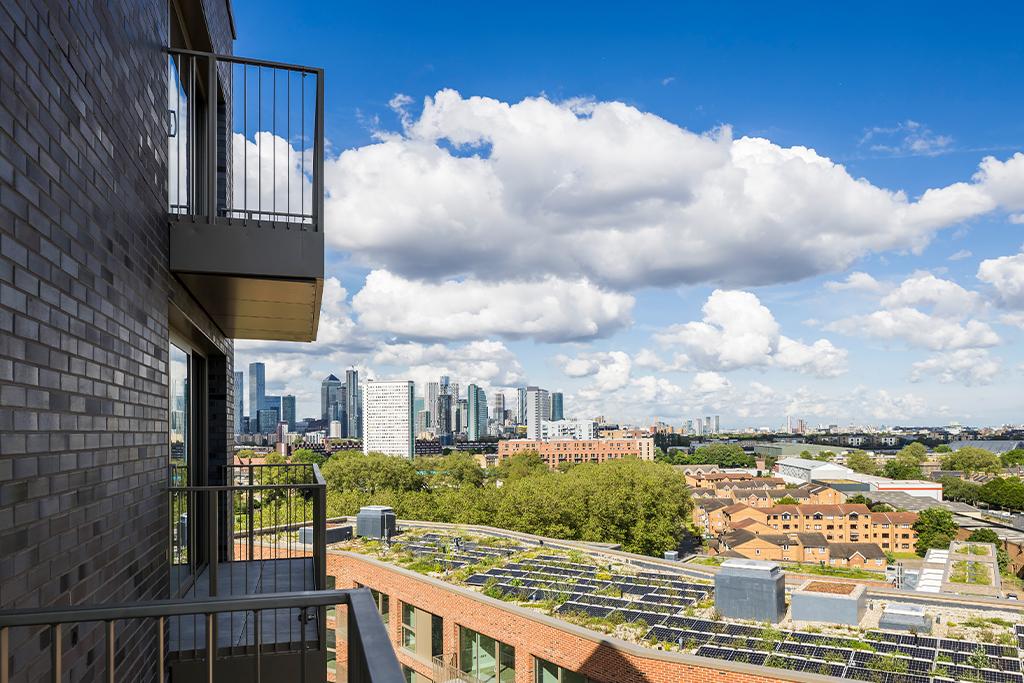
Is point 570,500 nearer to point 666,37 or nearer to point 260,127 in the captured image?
point 666,37

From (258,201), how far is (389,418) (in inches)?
5289

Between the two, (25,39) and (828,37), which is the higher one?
(828,37)

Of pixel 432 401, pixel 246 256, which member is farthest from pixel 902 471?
pixel 246 256

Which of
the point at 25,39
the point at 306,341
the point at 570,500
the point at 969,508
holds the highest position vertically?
the point at 25,39

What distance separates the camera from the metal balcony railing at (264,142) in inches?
202

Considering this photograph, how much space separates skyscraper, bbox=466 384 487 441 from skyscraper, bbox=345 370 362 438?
34613 millimetres

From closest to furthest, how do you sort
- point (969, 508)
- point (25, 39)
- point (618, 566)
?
point (25, 39) < point (618, 566) < point (969, 508)

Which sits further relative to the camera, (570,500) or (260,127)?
(570,500)

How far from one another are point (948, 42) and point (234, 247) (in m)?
40.1

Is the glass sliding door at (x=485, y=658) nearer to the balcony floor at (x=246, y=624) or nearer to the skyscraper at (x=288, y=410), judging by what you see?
the balcony floor at (x=246, y=624)

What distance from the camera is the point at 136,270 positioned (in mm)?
3982

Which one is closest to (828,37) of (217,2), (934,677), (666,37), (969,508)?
(666,37)

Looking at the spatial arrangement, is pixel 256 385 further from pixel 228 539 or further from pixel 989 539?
pixel 228 539

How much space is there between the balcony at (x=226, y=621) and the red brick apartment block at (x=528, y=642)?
278cm
